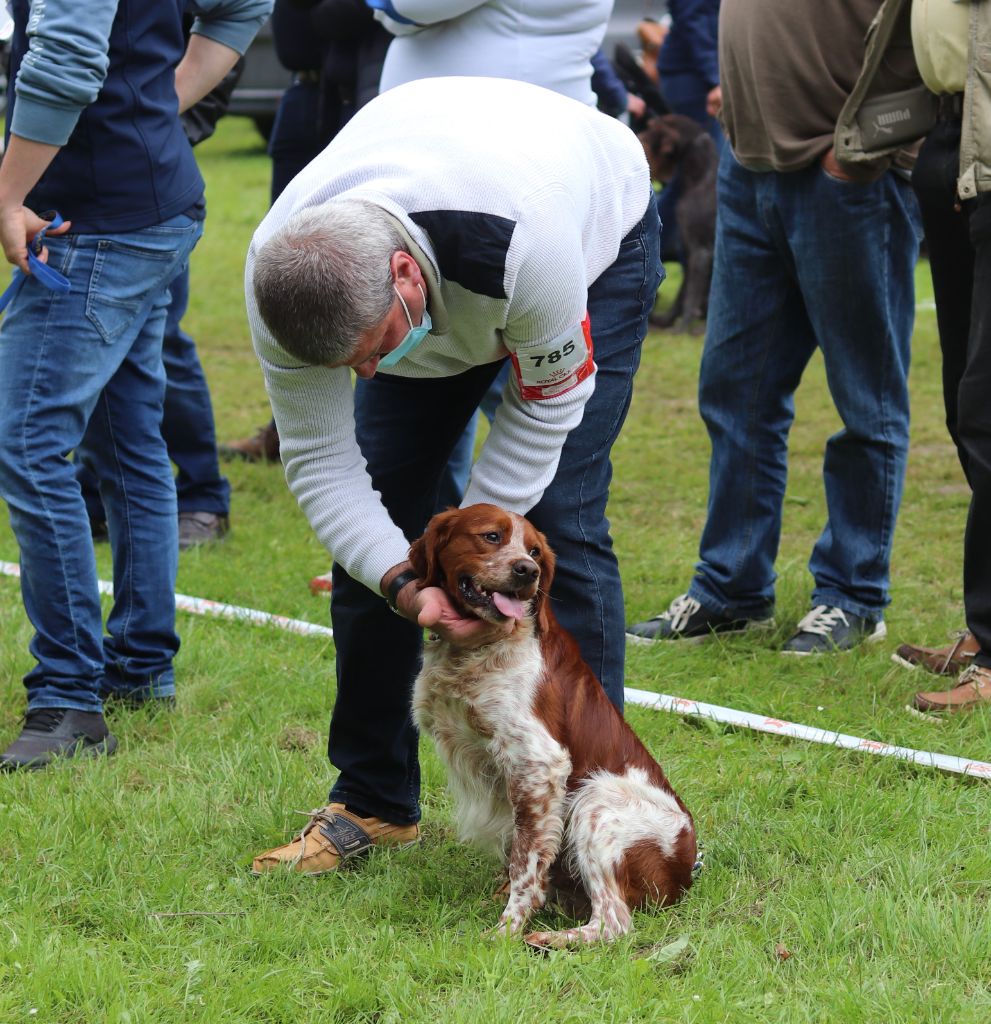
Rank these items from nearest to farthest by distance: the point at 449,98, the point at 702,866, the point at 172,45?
the point at 449,98, the point at 702,866, the point at 172,45

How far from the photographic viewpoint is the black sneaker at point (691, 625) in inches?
191

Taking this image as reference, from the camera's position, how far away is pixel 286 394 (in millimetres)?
2895

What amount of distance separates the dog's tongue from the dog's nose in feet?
0.19

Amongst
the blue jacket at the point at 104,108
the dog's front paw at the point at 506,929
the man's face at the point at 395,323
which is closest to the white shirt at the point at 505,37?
the blue jacket at the point at 104,108

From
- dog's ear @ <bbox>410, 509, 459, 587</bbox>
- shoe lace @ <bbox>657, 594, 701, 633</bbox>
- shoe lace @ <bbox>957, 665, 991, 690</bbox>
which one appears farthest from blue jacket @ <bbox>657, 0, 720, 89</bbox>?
dog's ear @ <bbox>410, 509, 459, 587</bbox>

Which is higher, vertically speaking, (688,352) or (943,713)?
(943,713)

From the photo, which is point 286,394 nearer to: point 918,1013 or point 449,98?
point 449,98

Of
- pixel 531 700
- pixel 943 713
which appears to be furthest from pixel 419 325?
pixel 943 713

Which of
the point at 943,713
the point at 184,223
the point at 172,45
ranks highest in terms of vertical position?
the point at 172,45

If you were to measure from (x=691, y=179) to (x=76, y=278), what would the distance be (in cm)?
652

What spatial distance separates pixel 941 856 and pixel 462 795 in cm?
107

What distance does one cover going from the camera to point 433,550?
2.97 meters

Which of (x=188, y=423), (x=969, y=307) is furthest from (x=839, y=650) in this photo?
(x=188, y=423)

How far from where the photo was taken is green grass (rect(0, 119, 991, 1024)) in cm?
268
